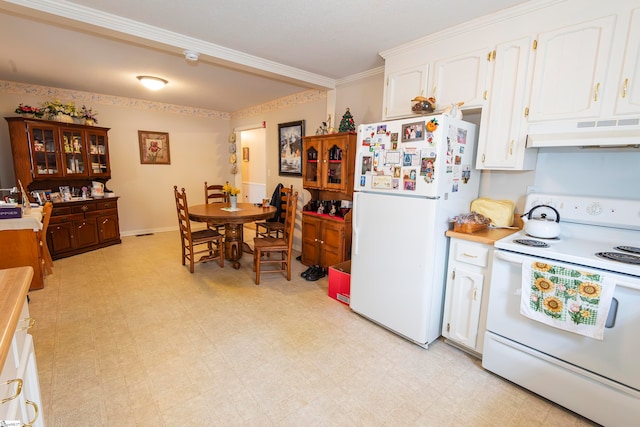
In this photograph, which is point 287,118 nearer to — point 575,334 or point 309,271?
point 309,271

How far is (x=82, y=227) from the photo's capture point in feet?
14.0

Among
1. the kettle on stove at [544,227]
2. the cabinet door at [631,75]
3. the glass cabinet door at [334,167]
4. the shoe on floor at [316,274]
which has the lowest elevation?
the shoe on floor at [316,274]

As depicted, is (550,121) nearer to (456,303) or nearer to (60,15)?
(456,303)

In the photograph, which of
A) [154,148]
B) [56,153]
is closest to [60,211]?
[56,153]

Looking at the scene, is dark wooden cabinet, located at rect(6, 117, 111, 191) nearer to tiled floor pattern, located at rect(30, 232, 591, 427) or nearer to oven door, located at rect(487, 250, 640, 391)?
tiled floor pattern, located at rect(30, 232, 591, 427)

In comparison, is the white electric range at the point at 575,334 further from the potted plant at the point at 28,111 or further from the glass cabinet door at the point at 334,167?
the potted plant at the point at 28,111

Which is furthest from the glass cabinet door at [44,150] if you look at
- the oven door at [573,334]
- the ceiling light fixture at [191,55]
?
the oven door at [573,334]

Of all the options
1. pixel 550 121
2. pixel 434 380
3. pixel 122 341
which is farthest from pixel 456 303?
pixel 122 341

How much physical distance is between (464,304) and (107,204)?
16.8 ft

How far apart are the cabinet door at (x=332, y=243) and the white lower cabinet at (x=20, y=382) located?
2.63 meters

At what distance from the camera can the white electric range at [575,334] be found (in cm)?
146

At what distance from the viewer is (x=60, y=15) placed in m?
A: 2.04

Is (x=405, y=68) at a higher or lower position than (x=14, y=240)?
higher

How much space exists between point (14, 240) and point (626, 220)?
16.6 ft
